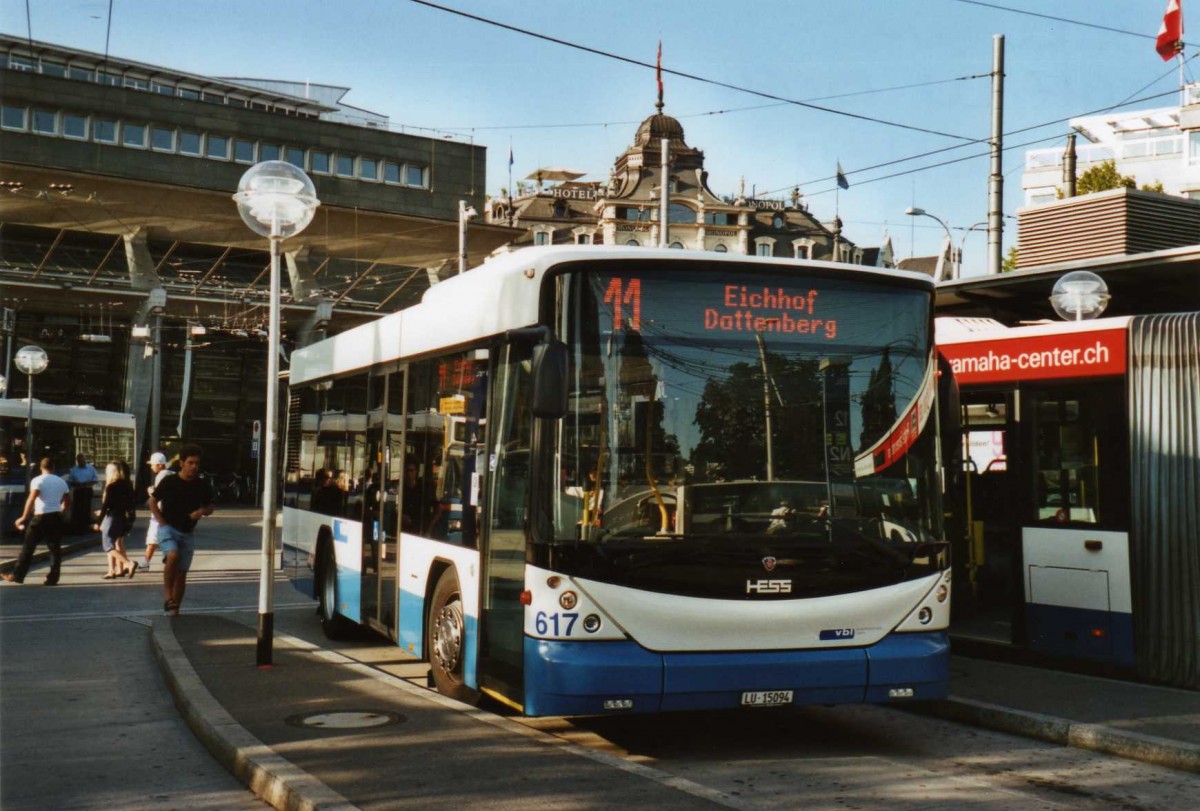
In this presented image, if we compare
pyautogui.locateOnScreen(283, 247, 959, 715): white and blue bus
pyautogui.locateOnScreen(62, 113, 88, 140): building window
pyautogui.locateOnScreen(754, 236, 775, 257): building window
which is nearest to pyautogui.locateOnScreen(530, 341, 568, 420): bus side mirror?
pyautogui.locateOnScreen(283, 247, 959, 715): white and blue bus

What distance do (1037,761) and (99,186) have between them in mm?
39819

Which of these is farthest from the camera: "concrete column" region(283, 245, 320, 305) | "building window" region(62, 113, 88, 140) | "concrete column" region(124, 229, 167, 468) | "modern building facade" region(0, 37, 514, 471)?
"concrete column" region(283, 245, 320, 305)

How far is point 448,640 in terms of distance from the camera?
8.73 m

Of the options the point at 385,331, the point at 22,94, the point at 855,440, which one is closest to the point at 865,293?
the point at 855,440

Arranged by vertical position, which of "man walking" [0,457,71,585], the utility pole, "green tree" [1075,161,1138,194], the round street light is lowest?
"man walking" [0,457,71,585]

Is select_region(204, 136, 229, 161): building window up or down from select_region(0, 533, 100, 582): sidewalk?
up

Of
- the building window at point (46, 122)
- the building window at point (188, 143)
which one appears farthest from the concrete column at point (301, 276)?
the building window at point (46, 122)

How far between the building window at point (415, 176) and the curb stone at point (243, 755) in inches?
1805

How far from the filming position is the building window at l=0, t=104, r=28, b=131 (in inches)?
1834

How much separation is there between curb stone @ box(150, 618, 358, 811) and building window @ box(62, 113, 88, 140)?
43.1 metres

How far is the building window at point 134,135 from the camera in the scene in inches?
1954

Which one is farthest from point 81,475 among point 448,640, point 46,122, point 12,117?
point 46,122

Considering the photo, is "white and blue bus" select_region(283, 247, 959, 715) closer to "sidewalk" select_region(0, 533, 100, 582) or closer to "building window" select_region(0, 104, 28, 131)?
"sidewalk" select_region(0, 533, 100, 582)

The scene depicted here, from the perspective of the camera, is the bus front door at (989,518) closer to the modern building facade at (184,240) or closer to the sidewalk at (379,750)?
the sidewalk at (379,750)
